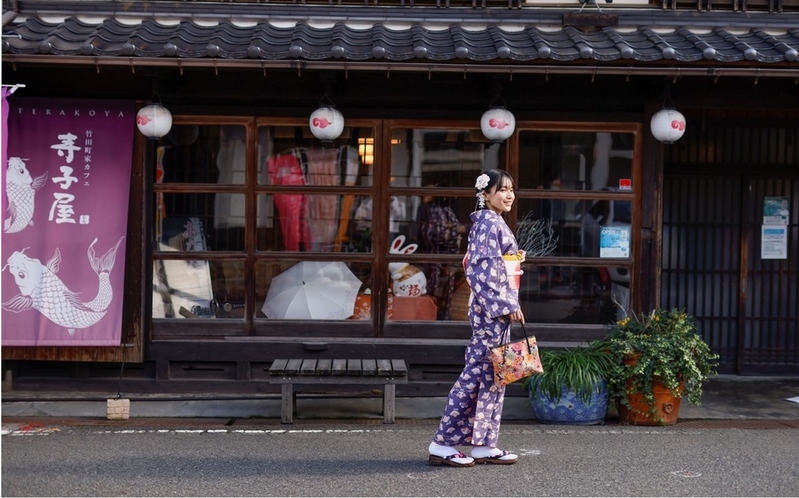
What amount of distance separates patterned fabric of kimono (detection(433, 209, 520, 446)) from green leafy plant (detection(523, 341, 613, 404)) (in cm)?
178

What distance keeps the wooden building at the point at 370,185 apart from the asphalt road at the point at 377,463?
5.44ft

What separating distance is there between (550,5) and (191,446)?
20.3 feet

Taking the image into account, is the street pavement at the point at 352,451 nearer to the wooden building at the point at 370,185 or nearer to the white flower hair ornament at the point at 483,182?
the wooden building at the point at 370,185

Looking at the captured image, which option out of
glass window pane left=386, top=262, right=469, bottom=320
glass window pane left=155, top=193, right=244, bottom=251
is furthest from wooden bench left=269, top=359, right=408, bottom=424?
glass window pane left=155, top=193, right=244, bottom=251

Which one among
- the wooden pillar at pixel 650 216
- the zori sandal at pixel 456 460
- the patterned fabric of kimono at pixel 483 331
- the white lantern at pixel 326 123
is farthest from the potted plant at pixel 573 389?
the white lantern at pixel 326 123

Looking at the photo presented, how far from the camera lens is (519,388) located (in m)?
9.48

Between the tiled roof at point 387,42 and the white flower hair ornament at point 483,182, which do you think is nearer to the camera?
the white flower hair ornament at point 483,182

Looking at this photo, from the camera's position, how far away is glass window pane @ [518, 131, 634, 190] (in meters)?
9.67

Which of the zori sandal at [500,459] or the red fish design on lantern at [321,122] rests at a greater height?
the red fish design on lantern at [321,122]

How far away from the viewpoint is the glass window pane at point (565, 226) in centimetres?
970

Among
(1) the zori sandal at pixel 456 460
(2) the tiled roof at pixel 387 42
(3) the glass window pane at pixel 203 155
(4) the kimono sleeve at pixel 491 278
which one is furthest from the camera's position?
(3) the glass window pane at pixel 203 155

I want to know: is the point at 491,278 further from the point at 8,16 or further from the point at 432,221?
the point at 8,16

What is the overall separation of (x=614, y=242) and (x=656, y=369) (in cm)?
202

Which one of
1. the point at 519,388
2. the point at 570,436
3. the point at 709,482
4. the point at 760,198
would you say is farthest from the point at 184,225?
the point at 760,198
